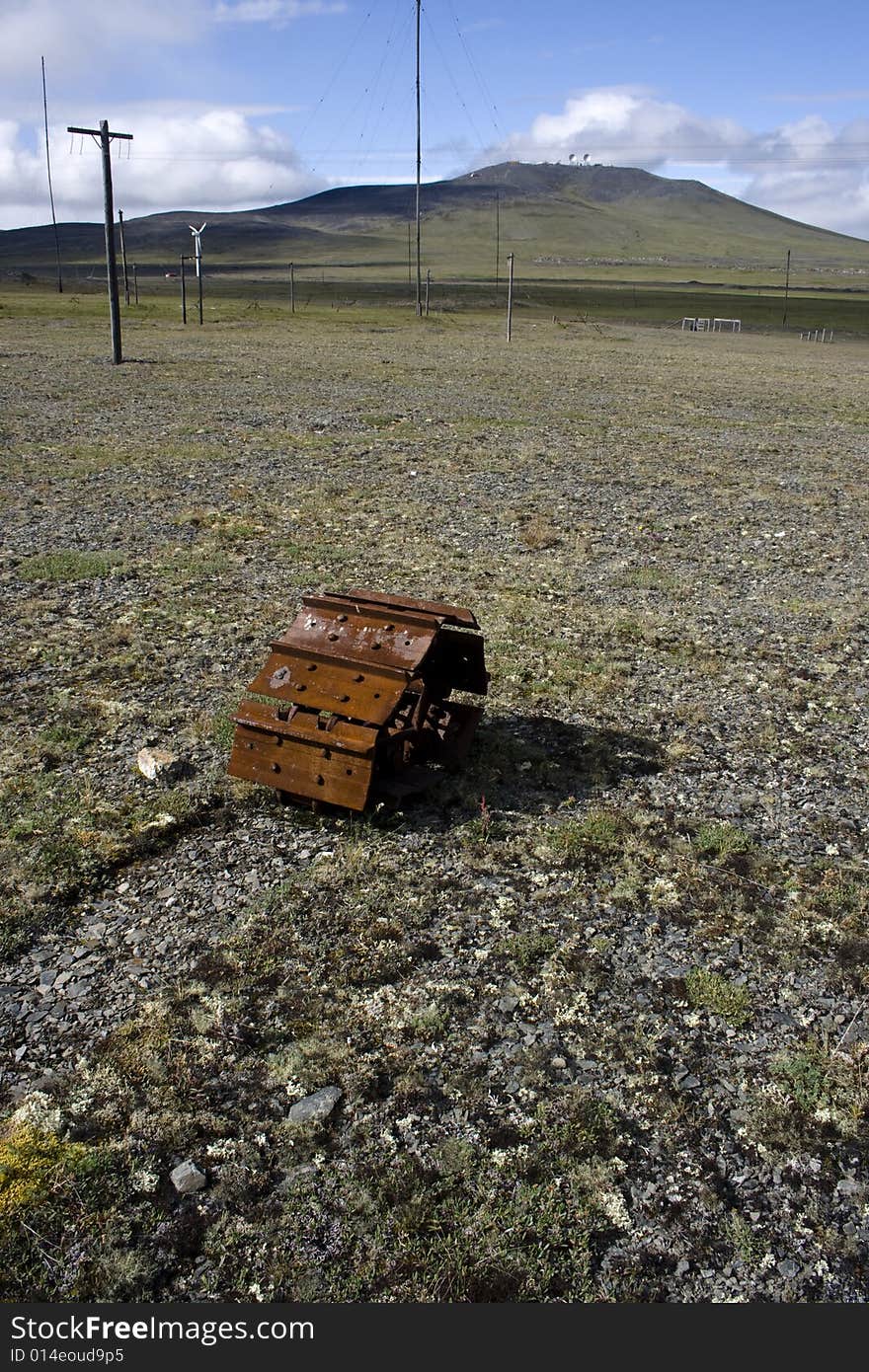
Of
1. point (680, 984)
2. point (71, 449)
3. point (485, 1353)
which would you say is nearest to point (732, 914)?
point (680, 984)

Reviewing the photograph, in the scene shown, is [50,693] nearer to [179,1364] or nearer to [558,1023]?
[558,1023]

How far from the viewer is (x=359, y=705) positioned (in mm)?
6383

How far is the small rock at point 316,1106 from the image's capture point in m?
4.19

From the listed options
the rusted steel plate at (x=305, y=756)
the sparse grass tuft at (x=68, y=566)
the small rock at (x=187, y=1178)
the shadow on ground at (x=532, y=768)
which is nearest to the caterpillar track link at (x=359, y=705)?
the rusted steel plate at (x=305, y=756)

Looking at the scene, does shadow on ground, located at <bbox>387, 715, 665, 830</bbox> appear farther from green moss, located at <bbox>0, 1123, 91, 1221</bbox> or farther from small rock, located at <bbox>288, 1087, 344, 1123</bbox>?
green moss, located at <bbox>0, 1123, 91, 1221</bbox>

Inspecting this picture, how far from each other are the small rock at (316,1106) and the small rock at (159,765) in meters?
3.03

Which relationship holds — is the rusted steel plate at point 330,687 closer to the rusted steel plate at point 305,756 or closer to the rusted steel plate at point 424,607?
the rusted steel plate at point 305,756

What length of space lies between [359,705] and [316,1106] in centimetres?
267

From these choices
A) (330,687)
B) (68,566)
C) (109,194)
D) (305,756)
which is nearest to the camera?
(305,756)

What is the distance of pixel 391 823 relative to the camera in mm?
6469

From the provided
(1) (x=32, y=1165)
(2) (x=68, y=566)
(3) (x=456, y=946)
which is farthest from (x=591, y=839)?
(2) (x=68, y=566)

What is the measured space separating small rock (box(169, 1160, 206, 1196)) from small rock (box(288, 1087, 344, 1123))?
421mm

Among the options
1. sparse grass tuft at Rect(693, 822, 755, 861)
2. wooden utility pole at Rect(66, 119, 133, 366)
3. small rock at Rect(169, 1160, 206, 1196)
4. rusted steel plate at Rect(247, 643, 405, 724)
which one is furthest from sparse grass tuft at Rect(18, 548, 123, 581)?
wooden utility pole at Rect(66, 119, 133, 366)

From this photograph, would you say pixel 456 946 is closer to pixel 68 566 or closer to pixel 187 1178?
pixel 187 1178
